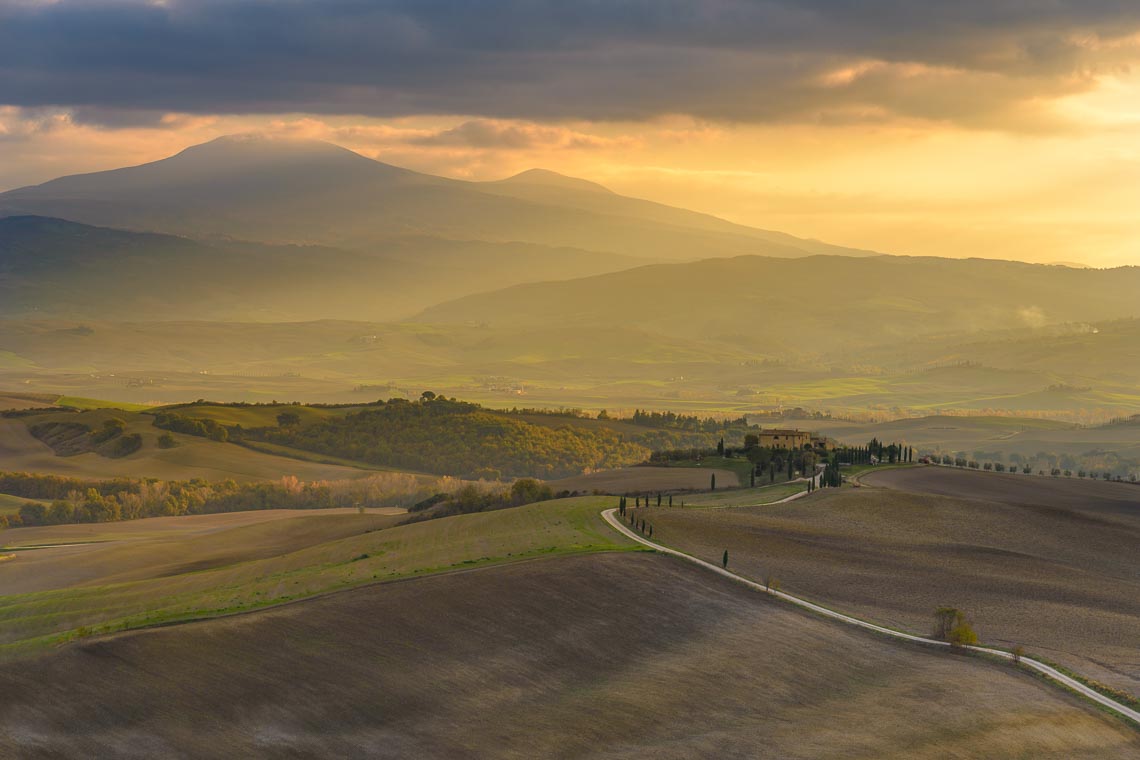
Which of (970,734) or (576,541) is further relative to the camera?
(576,541)

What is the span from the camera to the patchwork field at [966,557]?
180ft

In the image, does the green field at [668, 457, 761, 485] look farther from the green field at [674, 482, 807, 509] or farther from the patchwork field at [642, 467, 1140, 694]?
the patchwork field at [642, 467, 1140, 694]

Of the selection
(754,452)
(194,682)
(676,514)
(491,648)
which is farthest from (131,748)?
(754,452)

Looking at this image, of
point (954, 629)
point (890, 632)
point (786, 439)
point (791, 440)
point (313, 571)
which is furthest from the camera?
point (786, 439)

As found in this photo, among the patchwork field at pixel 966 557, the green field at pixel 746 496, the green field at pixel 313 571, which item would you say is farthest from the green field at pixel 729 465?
the green field at pixel 313 571

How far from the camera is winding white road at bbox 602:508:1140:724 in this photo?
139 ft

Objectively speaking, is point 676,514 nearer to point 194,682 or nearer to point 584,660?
point 584,660

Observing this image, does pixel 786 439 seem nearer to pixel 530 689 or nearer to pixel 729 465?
pixel 729 465

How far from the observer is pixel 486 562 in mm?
63625

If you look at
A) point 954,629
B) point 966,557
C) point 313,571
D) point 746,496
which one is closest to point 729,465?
point 746,496

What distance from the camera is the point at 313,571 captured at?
6894 cm

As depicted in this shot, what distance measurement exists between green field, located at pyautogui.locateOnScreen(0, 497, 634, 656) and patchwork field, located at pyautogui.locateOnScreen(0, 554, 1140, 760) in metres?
5.86

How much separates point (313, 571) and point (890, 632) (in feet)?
103

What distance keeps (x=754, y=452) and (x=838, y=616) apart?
8052 cm
